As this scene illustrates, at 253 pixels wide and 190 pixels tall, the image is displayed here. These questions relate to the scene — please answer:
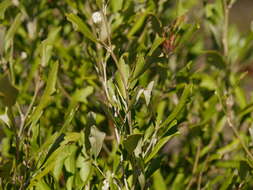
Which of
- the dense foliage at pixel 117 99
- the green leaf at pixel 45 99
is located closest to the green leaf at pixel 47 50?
the dense foliage at pixel 117 99

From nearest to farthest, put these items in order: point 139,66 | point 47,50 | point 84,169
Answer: point 139,66, point 84,169, point 47,50

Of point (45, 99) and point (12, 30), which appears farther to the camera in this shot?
point (12, 30)

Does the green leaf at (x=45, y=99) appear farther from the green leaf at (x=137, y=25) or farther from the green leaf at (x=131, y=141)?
the green leaf at (x=137, y=25)

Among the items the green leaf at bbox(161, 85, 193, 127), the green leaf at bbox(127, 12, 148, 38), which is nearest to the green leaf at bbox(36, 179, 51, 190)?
the green leaf at bbox(161, 85, 193, 127)

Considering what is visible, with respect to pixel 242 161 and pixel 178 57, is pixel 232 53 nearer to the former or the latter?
pixel 178 57

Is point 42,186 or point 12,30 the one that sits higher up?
point 12,30

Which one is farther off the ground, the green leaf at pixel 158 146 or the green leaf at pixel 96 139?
the green leaf at pixel 96 139

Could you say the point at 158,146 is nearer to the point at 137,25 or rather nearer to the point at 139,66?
the point at 139,66

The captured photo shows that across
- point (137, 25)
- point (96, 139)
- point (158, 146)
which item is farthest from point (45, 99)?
point (137, 25)
